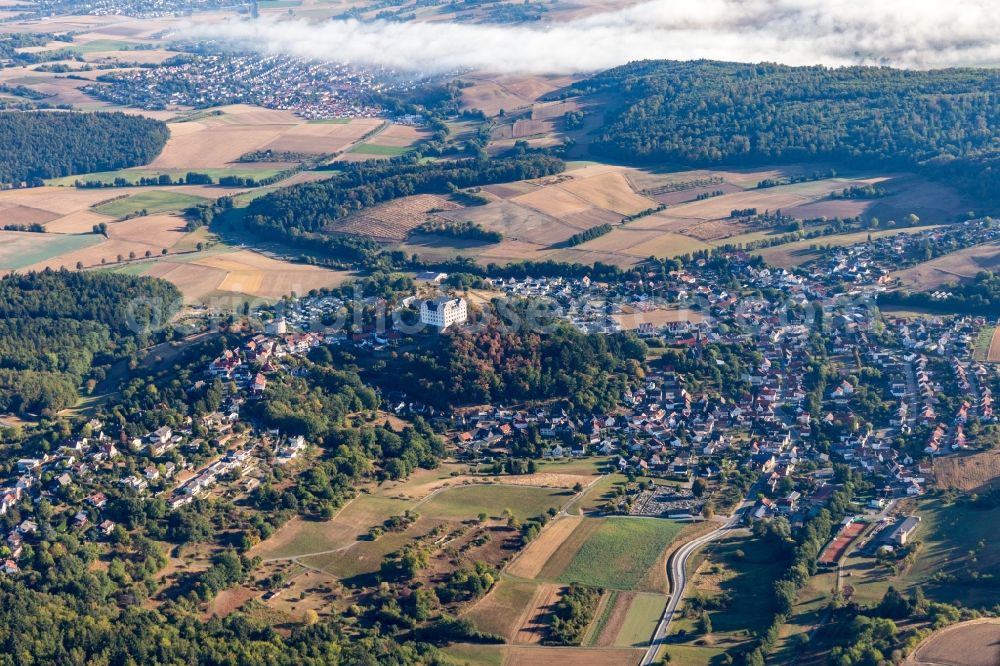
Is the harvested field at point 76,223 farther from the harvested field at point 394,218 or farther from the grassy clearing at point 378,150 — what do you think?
the grassy clearing at point 378,150

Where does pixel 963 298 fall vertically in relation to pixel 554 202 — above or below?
below

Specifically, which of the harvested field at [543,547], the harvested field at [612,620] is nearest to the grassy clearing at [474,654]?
the harvested field at [612,620]

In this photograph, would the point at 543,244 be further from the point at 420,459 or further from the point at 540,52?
the point at 540,52

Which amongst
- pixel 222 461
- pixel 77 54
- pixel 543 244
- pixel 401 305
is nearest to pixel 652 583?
pixel 222 461

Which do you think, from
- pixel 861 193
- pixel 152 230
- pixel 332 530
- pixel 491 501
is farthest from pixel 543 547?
pixel 152 230

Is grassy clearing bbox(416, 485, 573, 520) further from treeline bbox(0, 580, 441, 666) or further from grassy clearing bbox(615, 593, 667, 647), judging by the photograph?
treeline bbox(0, 580, 441, 666)

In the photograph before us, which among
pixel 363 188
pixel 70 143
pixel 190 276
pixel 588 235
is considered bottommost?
pixel 190 276

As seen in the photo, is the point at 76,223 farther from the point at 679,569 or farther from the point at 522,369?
the point at 679,569
